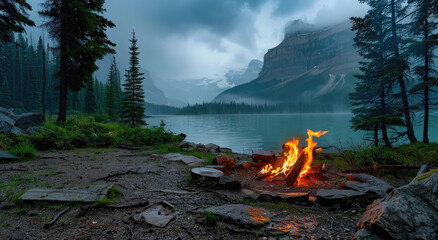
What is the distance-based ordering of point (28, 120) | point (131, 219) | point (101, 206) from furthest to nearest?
point (28, 120) → point (101, 206) → point (131, 219)

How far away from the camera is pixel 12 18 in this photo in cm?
1611

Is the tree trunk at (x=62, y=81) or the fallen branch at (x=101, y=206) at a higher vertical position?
the tree trunk at (x=62, y=81)

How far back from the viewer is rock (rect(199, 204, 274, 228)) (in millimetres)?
3664

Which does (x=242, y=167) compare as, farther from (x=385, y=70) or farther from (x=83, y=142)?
(x=385, y=70)

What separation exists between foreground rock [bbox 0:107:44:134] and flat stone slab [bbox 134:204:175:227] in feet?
46.6

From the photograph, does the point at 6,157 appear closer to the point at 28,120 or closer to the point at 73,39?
the point at 28,120

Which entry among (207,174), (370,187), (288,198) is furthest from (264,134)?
(288,198)

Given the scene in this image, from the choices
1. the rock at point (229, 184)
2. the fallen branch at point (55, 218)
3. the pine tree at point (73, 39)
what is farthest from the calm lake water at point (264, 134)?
the pine tree at point (73, 39)

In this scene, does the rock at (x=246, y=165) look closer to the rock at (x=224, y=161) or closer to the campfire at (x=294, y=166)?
the rock at (x=224, y=161)

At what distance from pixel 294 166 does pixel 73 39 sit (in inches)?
871

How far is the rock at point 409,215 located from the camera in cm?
251

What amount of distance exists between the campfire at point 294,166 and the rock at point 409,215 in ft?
13.1

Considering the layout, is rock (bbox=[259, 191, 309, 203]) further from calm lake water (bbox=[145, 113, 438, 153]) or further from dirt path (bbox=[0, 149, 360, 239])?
calm lake water (bbox=[145, 113, 438, 153])

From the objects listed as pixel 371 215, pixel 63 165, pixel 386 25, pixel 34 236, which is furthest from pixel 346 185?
pixel 386 25
